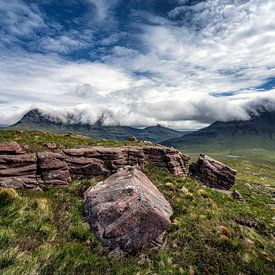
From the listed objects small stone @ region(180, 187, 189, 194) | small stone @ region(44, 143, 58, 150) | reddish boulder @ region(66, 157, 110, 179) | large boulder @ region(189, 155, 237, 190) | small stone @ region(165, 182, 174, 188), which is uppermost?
small stone @ region(44, 143, 58, 150)

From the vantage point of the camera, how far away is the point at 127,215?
17.3 metres

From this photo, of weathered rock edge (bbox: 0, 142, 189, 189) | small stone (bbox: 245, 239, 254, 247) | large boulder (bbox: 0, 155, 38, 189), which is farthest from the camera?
weathered rock edge (bbox: 0, 142, 189, 189)

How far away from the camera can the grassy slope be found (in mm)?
11695

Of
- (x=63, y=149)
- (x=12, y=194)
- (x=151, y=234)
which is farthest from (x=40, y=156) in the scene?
(x=151, y=234)

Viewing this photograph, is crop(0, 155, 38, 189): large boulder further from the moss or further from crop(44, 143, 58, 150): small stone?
crop(44, 143, 58, 150): small stone

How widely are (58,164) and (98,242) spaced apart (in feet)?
35.8

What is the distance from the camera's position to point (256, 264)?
16.5 metres

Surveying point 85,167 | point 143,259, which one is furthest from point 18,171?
point 143,259

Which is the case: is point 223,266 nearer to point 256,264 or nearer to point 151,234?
point 256,264

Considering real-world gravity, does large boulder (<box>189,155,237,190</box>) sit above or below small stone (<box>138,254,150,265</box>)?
below

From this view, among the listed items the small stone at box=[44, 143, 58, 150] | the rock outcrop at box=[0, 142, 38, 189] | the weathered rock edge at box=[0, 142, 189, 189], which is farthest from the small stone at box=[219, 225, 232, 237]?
the small stone at box=[44, 143, 58, 150]

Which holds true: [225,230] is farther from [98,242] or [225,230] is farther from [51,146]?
[51,146]

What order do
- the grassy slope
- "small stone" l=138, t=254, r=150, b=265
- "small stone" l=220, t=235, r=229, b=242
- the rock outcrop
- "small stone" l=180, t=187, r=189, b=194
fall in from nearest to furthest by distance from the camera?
the grassy slope → "small stone" l=138, t=254, r=150, b=265 → "small stone" l=220, t=235, r=229, b=242 → the rock outcrop → "small stone" l=180, t=187, r=189, b=194

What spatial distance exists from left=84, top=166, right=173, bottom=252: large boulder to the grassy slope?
70 cm
